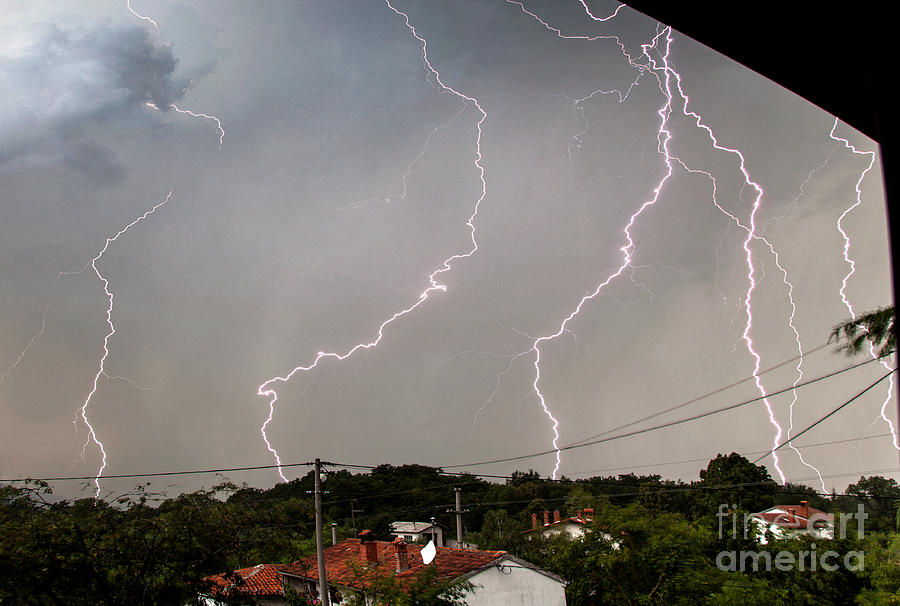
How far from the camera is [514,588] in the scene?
16.3m

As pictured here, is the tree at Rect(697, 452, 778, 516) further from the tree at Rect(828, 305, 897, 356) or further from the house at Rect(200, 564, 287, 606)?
the tree at Rect(828, 305, 897, 356)

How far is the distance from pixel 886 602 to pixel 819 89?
13777 mm

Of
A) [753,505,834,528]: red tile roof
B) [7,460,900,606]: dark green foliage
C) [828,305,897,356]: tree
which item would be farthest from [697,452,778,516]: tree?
[828,305,897,356]: tree

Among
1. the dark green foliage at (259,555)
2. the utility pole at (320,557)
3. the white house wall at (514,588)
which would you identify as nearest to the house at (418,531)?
the white house wall at (514,588)

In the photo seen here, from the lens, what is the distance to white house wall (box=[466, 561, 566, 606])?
1592cm

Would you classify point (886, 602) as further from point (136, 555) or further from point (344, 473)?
point (344, 473)

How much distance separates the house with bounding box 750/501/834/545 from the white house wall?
5.86 metres

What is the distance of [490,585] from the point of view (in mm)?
16078

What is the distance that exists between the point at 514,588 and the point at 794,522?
16.9 m

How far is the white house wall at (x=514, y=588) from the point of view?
15.9 meters

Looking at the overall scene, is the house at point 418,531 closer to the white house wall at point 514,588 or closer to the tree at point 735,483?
the tree at point 735,483

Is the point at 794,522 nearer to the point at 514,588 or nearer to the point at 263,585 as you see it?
the point at 514,588

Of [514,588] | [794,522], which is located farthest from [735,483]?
[514,588]

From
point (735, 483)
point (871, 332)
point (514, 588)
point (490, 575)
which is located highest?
point (871, 332)
